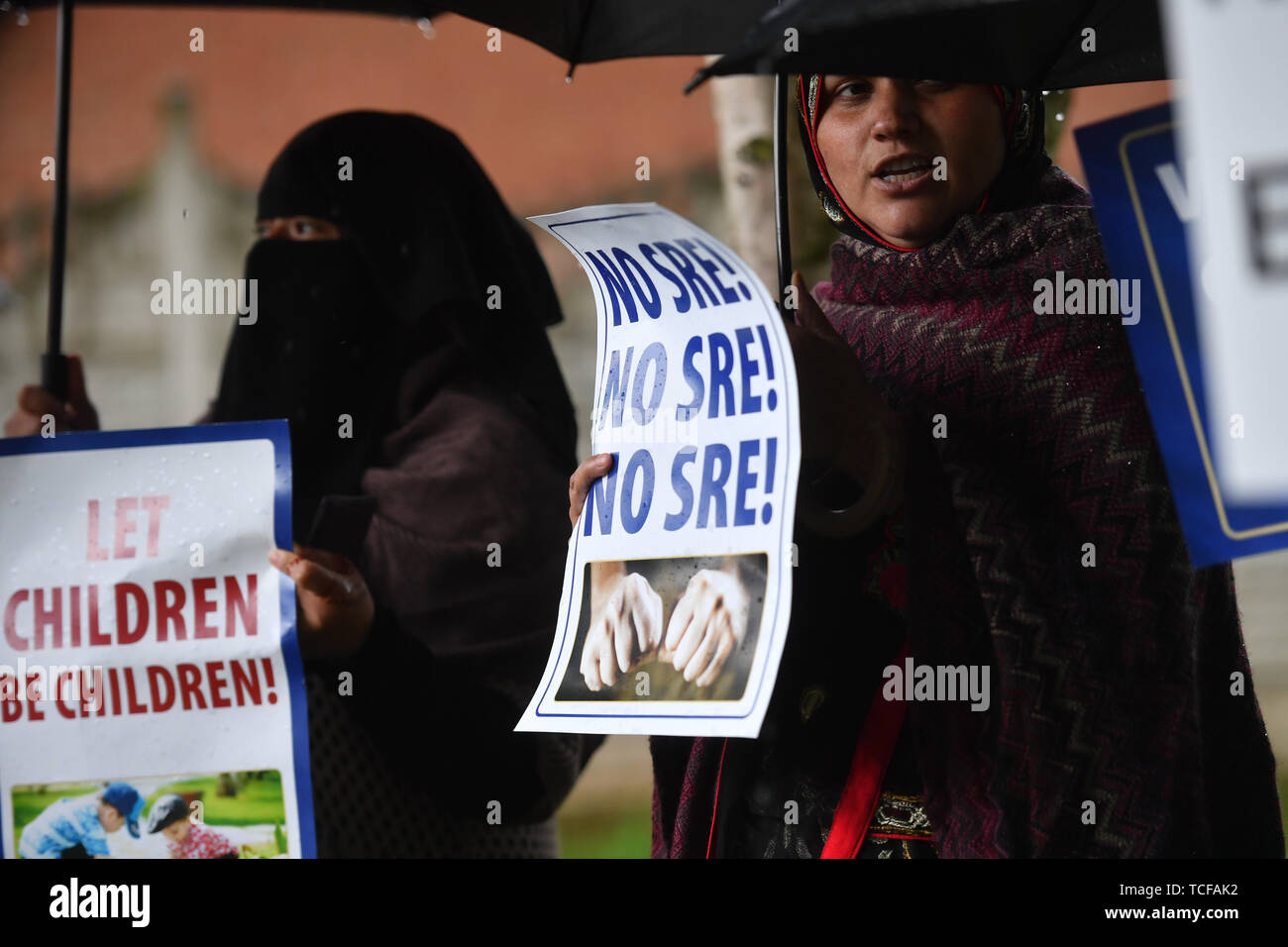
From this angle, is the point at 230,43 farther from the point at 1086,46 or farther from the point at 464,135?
the point at 1086,46

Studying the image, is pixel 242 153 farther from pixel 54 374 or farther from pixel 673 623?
pixel 673 623

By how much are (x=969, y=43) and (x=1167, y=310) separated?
0.41 m

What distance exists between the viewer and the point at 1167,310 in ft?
5.03

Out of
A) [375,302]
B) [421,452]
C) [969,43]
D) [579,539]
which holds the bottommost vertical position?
[579,539]

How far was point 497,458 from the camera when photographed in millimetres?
2303

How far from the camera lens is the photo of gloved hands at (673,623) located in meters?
1.45

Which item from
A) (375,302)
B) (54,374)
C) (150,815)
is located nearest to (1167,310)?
(375,302)

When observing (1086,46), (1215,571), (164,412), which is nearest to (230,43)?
(164,412)

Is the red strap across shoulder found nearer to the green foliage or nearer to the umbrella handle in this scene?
the umbrella handle

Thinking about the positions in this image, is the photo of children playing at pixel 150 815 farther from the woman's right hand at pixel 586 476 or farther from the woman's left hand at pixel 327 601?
the woman's right hand at pixel 586 476

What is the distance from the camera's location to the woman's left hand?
6.36 ft

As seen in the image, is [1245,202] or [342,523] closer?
[1245,202]

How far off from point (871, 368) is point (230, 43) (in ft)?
18.6

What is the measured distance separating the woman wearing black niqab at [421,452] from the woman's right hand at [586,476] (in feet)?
1.81
